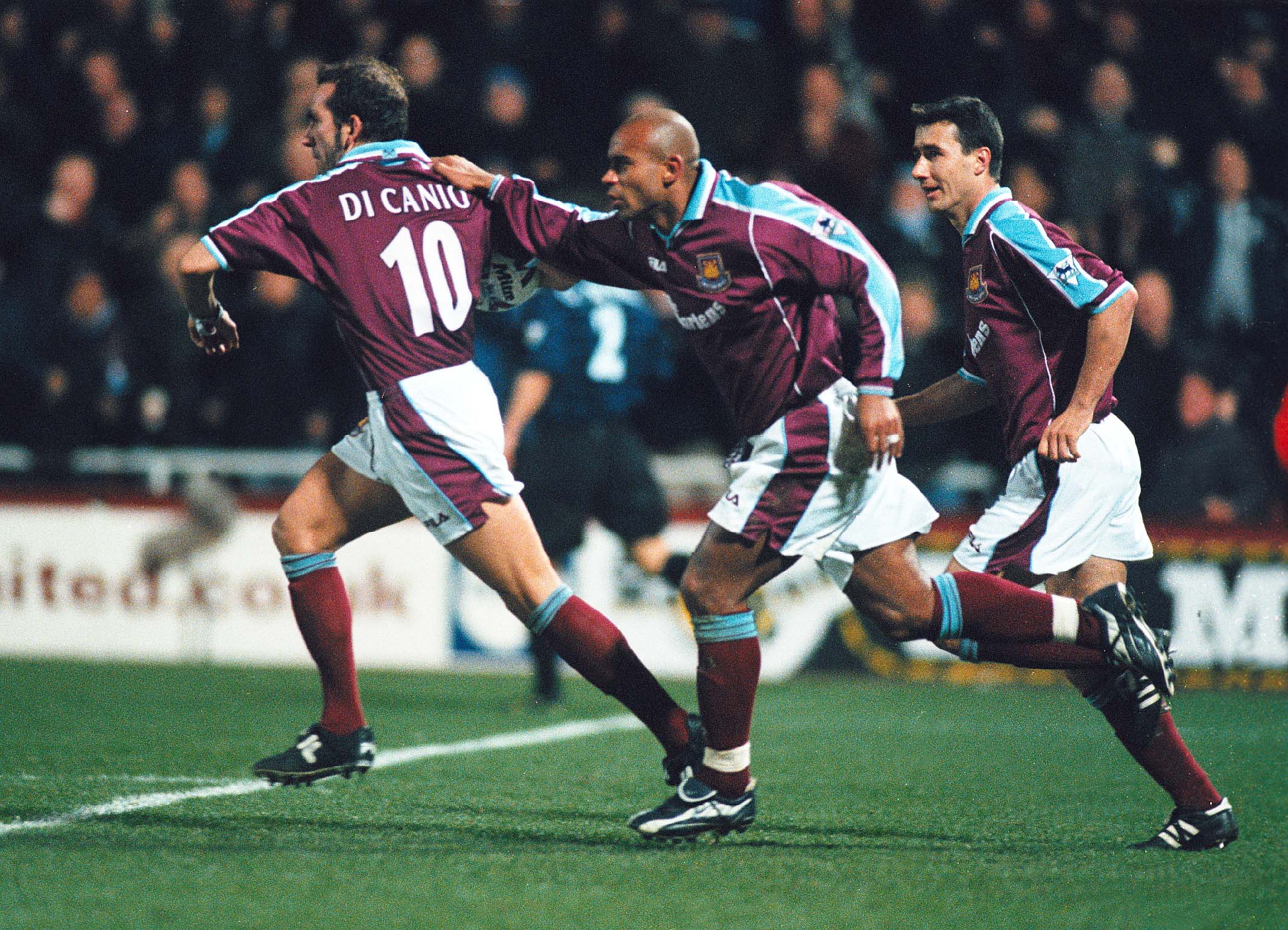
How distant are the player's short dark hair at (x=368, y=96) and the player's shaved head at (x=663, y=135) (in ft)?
2.65

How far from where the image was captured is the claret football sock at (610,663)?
4516mm

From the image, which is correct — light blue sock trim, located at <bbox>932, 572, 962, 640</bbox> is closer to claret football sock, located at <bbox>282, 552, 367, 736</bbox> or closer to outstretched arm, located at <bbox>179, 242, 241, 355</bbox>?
claret football sock, located at <bbox>282, 552, 367, 736</bbox>

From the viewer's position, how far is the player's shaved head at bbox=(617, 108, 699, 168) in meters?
4.20

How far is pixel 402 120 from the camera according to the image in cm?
479

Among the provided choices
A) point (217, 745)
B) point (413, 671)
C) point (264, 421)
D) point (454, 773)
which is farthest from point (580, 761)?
point (264, 421)

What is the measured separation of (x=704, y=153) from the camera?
10320mm

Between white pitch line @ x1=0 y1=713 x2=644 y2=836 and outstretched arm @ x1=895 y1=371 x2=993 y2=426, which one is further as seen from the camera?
outstretched arm @ x1=895 y1=371 x2=993 y2=426

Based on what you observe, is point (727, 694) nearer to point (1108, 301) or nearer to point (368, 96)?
point (1108, 301)

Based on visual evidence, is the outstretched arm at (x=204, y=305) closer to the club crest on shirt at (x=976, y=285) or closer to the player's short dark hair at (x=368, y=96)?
the player's short dark hair at (x=368, y=96)

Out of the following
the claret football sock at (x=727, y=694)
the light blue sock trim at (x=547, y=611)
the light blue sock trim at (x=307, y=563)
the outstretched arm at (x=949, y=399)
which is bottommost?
the claret football sock at (x=727, y=694)

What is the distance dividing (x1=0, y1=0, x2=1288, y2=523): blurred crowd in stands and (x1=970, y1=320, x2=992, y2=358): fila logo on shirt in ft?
13.1

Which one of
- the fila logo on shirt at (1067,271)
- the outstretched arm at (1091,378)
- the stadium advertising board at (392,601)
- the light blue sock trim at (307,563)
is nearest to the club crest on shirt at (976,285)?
the fila logo on shirt at (1067,271)

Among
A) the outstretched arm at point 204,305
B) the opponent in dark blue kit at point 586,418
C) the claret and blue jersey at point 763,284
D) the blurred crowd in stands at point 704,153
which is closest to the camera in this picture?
the claret and blue jersey at point 763,284

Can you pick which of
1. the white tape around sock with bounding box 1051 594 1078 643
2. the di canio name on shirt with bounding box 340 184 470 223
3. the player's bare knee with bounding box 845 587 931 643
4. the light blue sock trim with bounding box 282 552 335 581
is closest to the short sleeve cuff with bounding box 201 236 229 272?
the di canio name on shirt with bounding box 340 184 470 223
